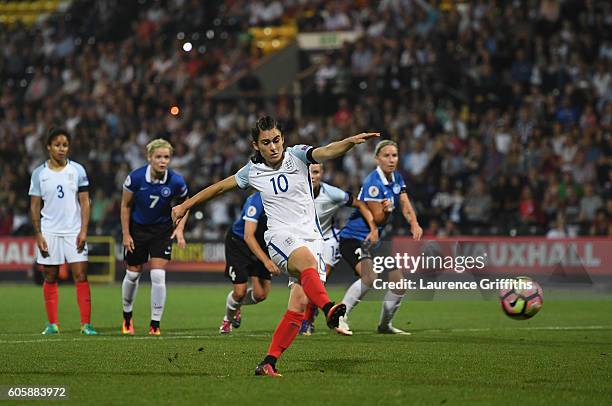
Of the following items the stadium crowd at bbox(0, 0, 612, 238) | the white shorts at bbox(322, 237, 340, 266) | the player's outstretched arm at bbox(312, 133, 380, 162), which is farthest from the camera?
the stadium crowd at bbox(0, 0, 612, 238)

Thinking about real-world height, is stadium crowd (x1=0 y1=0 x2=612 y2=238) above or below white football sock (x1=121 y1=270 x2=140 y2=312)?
above

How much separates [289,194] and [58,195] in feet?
17.4

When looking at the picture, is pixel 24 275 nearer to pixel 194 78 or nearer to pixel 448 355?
pixel 194 78

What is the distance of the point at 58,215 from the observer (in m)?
13.6

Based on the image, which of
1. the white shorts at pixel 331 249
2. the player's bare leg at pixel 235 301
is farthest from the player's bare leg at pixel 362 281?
the player's bare leg at pixel 235 301

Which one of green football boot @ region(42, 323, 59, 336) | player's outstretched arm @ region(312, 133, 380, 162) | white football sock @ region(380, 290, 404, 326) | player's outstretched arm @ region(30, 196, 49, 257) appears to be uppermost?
player's outstretched arm @ region(312, 133, 380, 162)

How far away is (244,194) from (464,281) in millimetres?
8894

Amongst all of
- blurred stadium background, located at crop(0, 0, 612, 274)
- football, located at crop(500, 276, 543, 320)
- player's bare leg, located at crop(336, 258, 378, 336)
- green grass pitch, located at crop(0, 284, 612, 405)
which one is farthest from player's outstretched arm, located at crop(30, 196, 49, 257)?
blurred stadium background, located at crop(0, 0, 612, 274)

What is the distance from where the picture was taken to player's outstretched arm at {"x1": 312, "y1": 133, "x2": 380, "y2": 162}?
821cm

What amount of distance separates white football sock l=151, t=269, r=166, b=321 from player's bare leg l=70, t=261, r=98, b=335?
28.8 inches

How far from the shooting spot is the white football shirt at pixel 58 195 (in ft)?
44.3

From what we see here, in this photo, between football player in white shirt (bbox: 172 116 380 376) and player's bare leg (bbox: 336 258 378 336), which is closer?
football player in white shirt (bbox: 172 116 380 376)

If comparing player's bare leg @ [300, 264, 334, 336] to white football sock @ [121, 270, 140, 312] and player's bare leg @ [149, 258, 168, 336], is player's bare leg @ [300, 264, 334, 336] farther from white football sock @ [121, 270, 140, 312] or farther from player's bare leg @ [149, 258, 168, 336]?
white football sock @ [121, 270, 140, 312]

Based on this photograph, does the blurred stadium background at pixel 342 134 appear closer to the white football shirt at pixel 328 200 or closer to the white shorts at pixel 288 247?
the white shorts at pixel 288 247
